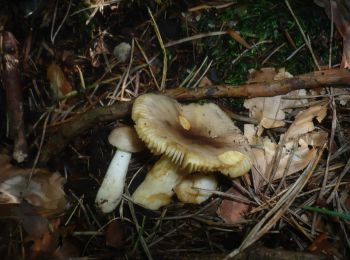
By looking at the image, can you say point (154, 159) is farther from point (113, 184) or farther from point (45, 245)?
point (45, 245)

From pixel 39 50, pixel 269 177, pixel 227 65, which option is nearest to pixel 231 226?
pixel 269 177

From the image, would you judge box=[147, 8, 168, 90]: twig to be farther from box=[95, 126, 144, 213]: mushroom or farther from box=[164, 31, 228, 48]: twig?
box=[95, 126, 144, 213]: mushroom

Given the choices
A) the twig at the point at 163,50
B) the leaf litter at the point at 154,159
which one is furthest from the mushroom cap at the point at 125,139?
the twig at the point at 163,50

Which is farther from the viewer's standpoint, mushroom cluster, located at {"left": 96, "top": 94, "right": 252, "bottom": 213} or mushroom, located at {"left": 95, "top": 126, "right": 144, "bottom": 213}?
mushroom, located at {"left": 95, "top": 126, "right": 144, "bottom": 213}

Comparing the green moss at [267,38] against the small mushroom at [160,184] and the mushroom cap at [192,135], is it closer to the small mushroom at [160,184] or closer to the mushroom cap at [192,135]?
the mushroom cap at [192,135]

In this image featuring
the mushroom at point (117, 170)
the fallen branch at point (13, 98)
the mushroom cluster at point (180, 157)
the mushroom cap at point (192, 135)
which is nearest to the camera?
the mushroom cap at point (192, 135)

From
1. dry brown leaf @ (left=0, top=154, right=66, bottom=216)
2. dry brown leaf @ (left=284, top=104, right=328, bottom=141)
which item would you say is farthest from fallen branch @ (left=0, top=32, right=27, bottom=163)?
dry brown leaf @ (left=284, top=104, right=328, bottom=141)
